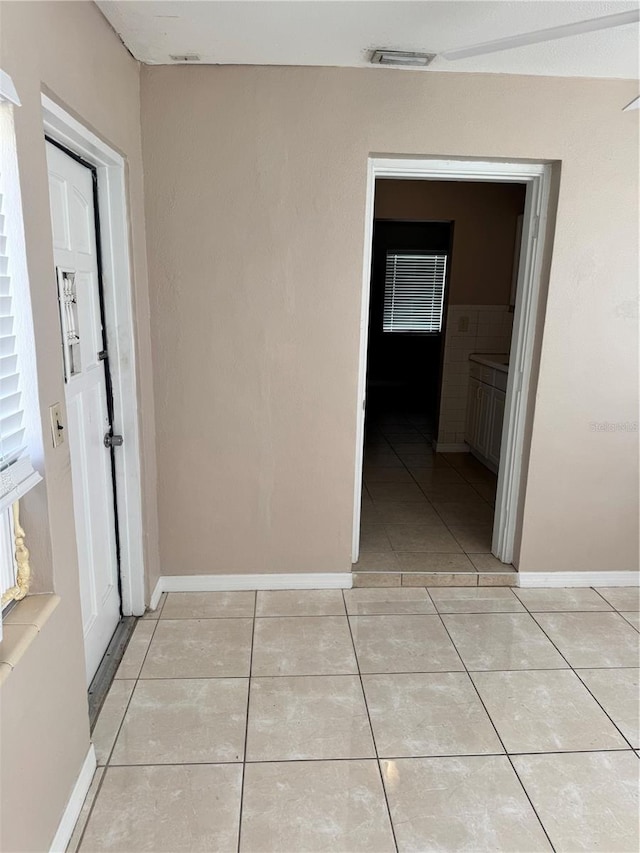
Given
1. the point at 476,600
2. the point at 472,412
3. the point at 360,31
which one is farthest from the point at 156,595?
the point at 472,412

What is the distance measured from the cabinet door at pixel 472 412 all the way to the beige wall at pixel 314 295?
205cm

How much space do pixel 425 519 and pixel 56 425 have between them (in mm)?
2662

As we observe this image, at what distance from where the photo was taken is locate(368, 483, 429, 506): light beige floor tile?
161 inches

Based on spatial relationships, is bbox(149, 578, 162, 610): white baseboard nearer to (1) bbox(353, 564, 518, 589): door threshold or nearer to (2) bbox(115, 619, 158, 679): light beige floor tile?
(2) bbox(115, 619, 158, 679): light beige floor tile

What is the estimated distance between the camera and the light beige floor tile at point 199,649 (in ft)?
7.79

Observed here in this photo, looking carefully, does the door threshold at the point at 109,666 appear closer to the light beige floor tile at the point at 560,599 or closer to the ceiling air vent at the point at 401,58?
the light beige floor tile at the point at 560,599

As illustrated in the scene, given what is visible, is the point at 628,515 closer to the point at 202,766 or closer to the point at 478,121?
the point at 478,121

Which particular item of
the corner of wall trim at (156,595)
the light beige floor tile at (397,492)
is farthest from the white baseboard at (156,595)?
the light beige floor tile at (397,492)

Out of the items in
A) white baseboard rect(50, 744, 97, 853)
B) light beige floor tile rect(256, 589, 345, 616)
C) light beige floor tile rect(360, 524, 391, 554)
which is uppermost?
light beige floor tile rect(360, 524, 391, 554)

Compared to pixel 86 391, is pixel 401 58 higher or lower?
higher

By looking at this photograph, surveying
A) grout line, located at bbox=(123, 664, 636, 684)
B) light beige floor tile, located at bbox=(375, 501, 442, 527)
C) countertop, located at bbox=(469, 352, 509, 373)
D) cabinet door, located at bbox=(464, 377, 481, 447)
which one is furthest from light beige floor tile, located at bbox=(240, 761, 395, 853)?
cabinet door, located at bbox=(464, 377, 481, 447)

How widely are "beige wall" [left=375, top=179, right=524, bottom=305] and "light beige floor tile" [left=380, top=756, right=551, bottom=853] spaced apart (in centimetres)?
388

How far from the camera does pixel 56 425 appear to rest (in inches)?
62.8

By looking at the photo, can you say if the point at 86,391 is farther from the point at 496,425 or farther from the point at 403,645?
the point at 496,425
